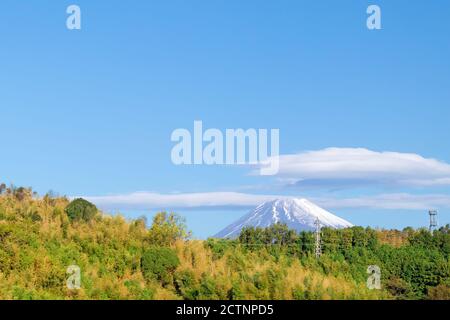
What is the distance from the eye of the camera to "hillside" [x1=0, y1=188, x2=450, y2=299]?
2244cm

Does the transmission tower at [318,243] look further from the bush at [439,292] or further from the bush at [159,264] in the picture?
the bush at [159,264]

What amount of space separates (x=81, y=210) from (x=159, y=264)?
523 cm

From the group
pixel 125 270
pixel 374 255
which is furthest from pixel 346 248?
pixel 125 270

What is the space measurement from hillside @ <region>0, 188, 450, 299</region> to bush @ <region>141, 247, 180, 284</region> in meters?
0.04

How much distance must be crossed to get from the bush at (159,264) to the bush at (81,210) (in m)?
4.05

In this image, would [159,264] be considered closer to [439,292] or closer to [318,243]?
[318,243]

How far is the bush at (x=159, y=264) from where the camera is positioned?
2497cm

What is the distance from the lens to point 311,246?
3069 centimetres

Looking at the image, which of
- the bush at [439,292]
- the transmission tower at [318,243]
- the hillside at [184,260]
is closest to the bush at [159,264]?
the hillside at [184,260]

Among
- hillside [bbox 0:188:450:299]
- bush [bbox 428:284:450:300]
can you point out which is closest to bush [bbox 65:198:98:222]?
hillside [bbox 0:188:450:299]

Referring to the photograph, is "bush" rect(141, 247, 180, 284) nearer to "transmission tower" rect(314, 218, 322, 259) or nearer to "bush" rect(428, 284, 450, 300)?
"transmission tower" rect(314, 218, 322, 259)

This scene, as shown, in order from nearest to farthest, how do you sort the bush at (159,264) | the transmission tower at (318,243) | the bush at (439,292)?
the bush at (159,264) < the bush at (439,292) < the transmission tower at (318,243)
